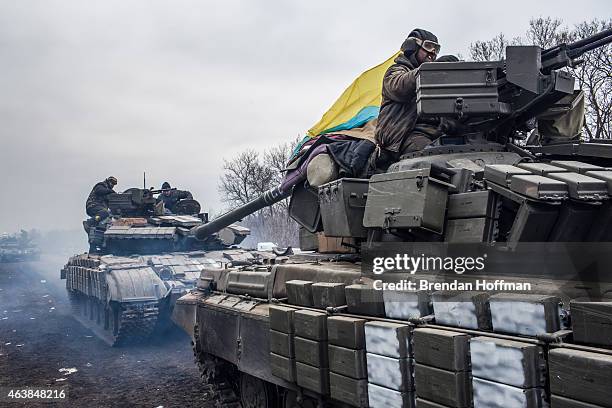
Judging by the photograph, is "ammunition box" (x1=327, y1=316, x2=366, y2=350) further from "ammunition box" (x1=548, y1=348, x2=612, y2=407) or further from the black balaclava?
the black balaclava

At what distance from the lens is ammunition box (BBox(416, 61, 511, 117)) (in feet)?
17.3

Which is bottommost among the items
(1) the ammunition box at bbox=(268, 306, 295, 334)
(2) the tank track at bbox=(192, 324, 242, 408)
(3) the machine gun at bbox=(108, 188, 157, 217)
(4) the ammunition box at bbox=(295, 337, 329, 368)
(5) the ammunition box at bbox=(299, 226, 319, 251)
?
(2) the tank track at bbox=(192, 324, 242, 408)

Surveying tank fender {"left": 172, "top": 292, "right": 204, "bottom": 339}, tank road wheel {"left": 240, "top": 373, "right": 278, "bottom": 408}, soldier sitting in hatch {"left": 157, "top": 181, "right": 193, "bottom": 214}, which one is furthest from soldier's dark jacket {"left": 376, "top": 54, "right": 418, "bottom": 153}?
soldier sitting in hatch {"left": 157, "top": 181, "right": 193, "bottom": 214}

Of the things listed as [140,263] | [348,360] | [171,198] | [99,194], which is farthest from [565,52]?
[99,194]

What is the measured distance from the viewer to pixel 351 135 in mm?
6922

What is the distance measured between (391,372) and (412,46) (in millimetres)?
3193

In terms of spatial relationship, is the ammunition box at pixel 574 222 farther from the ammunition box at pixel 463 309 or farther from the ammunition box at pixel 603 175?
the ammunition box at pixel 463 309

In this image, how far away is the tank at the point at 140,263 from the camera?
1333 cm

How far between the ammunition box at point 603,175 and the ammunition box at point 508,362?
3.65 ft

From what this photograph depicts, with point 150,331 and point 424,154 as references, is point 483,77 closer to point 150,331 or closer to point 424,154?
point 424,154

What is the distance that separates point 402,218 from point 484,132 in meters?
1.47

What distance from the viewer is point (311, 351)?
212 inches

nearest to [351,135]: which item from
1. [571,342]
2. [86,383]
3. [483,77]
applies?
[483,77]

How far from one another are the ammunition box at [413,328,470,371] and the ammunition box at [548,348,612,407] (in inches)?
24.7
